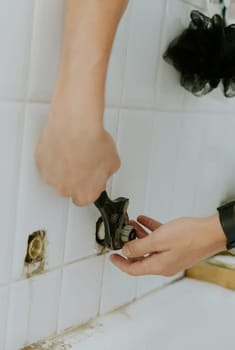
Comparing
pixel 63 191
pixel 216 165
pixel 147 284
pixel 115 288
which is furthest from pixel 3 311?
pixel 216 165

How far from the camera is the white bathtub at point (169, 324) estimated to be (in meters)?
0.80

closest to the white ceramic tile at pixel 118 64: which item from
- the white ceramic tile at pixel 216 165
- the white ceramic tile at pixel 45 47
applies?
the white ceramic tile at pixel 45 47

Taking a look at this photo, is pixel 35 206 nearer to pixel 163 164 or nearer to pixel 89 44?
pixel 89 44

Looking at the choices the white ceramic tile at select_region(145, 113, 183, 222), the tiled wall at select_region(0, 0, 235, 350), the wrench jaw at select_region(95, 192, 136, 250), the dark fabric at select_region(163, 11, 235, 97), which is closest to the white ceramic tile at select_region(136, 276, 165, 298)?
Result: the tiled wall at select_region(0, 0, 235, 350)

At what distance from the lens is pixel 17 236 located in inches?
26.0

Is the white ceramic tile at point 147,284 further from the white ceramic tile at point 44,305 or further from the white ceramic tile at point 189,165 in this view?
the white ceramic tile at point 44,305

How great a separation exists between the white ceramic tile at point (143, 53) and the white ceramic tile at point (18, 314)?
284mm

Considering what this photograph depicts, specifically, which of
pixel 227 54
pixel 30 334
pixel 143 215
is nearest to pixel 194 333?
pixel 143 215

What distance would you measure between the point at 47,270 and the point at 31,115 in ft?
0.66

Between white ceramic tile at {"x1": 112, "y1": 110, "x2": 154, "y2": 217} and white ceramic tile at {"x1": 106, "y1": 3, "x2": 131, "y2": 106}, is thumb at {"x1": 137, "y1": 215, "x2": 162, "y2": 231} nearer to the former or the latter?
white ceramic tile at {"x1": 112, "y1": 110, "x2": 154, "y2": 217}

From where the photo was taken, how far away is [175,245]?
0.73 meters

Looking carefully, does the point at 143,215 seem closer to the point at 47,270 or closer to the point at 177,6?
the point at 47,270

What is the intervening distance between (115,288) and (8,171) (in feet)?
1.10

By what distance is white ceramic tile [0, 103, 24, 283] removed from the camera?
61 centimetres
